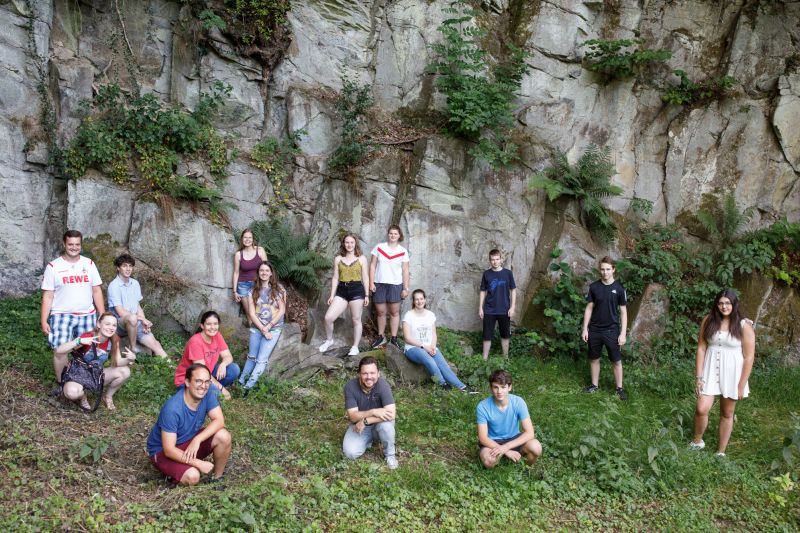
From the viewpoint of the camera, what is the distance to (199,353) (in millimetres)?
6586

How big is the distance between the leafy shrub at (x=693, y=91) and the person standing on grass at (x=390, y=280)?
655 cm

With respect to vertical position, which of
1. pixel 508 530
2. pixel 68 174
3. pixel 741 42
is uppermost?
pixel 741 42

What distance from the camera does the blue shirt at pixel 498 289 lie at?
8773mm

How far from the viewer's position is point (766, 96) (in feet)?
35.7

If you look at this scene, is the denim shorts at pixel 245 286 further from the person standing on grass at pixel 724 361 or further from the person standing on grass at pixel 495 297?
the person standing on grass at pixel 724 361

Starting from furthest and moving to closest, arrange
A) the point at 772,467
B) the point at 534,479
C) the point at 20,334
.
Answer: the point at 20,334, the point at 772,467, the point at 534,479

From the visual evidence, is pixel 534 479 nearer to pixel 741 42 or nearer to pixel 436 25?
pixel 436 25

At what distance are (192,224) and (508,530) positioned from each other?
22.7 ft

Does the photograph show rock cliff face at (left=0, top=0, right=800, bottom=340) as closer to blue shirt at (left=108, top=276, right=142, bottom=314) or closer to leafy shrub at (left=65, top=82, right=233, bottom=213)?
leafy shrub at (left=65, top=82, right=233, bottom=213)

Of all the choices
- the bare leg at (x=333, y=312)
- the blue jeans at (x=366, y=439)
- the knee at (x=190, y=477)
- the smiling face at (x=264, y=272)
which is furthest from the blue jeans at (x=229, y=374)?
the knee at (x=190, y=477)

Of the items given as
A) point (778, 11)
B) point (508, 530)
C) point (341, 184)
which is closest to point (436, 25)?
point (341, 184)

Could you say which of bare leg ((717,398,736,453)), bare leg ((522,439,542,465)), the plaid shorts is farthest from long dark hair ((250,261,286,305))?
bare leg ((717,398,736,453))

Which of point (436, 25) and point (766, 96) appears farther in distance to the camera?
point (436, 25)

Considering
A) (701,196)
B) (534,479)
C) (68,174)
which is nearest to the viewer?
(534,479)
